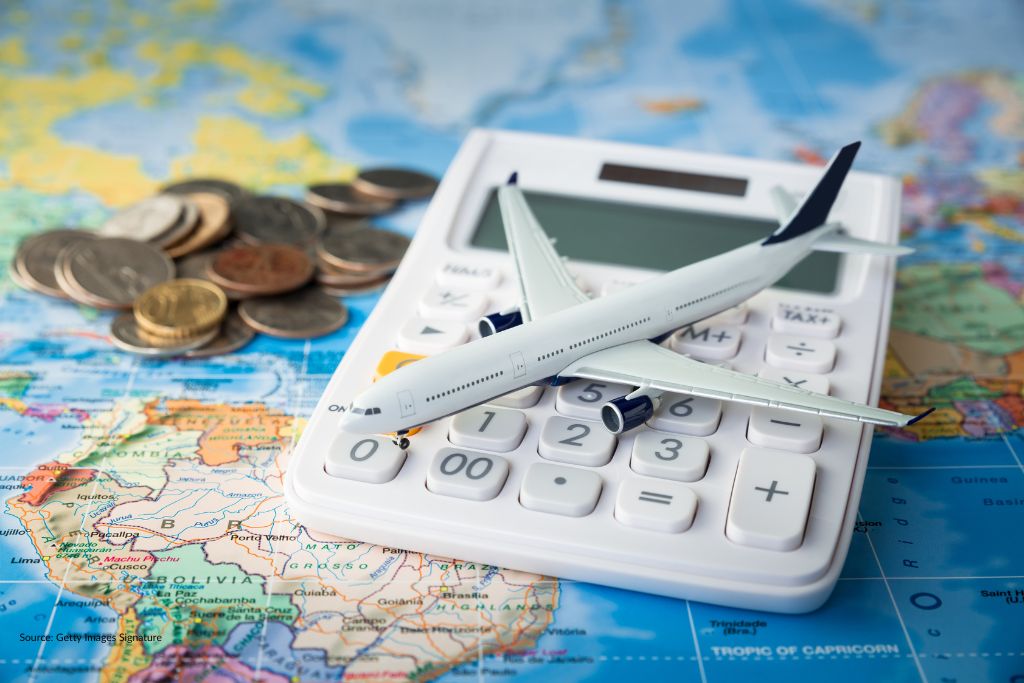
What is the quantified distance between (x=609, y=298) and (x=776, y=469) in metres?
0.37

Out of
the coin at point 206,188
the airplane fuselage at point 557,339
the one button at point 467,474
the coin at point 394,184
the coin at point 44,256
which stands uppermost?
the airplane fuselage at point 557,339

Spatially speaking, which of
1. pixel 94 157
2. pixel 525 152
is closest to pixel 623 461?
pixel 525 152

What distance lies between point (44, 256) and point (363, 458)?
107cm

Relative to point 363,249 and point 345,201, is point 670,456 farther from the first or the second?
point 345,201

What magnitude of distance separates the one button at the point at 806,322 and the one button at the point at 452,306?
47 cm

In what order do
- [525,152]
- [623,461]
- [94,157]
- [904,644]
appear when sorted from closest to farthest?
[904,644] → [623,461] → [525,152] → [94,157]

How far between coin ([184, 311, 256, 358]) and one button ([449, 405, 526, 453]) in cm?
61

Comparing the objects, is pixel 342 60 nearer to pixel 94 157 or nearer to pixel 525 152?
pixel 94 157

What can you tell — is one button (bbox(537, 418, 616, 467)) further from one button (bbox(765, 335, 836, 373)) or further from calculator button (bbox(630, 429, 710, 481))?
one button (bbox(765, 335, 836, 373))

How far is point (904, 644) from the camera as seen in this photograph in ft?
4.56

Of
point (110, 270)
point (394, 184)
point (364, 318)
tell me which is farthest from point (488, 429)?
point (394, 184)

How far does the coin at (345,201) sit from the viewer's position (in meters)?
2.45

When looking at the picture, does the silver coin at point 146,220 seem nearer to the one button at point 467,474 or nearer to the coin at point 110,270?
the coin at point 110,270

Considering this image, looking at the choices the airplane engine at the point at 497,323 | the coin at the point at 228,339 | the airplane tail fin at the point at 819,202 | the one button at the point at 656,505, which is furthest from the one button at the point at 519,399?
the coin at the point at 228,339
